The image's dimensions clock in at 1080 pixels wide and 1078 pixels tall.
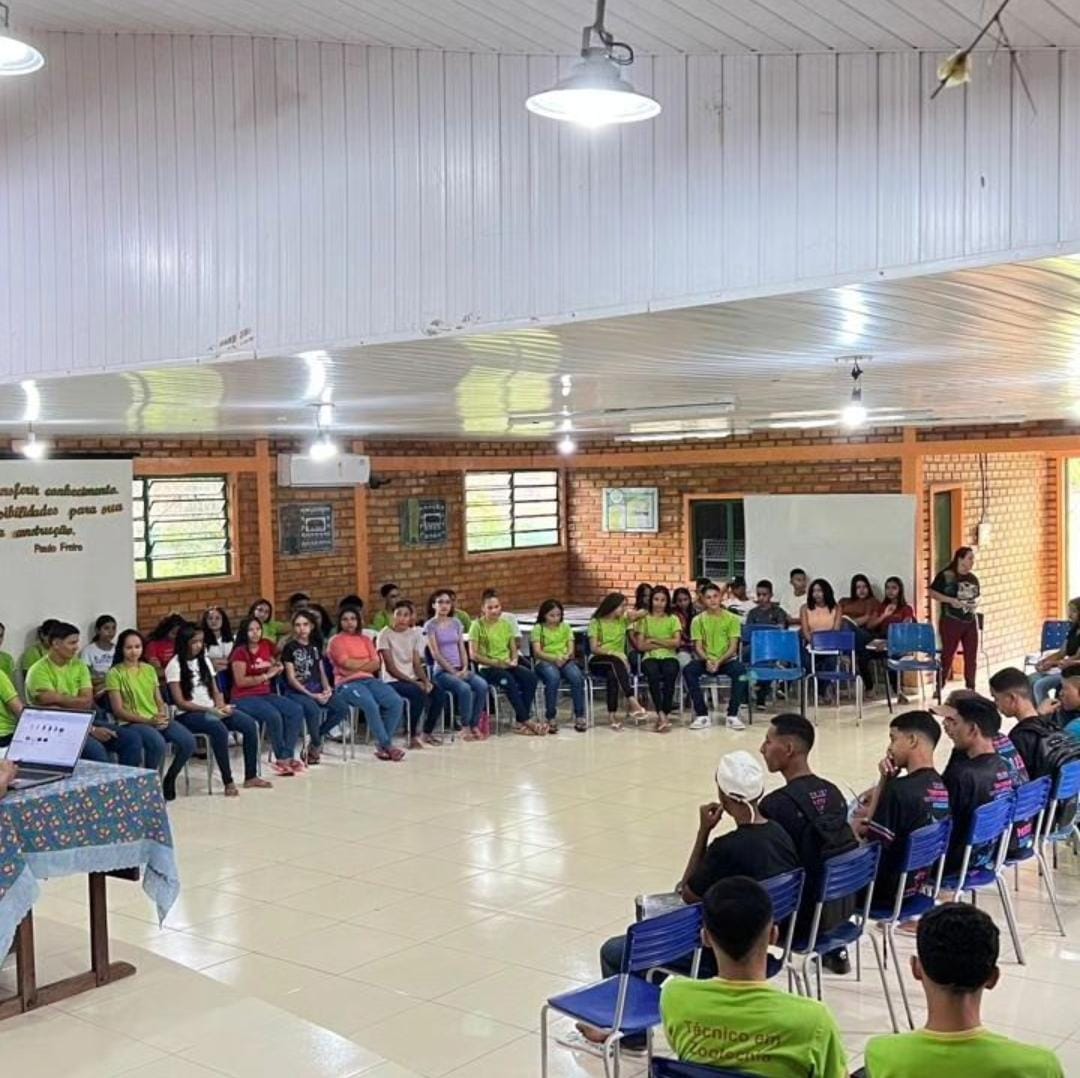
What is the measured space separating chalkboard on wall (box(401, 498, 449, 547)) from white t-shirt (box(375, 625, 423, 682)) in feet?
12.9

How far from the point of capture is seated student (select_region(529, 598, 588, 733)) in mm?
10859

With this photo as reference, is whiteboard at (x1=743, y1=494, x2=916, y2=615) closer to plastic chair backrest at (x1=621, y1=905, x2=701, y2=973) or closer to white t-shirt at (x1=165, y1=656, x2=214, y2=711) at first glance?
white t-shirt at (x1=165, y1=656, x2=214, y2=711)

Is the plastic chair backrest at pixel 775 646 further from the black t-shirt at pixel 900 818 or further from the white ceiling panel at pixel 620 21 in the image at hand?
the white ceiling panel at pixel 620 21

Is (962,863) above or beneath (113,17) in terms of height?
beneath

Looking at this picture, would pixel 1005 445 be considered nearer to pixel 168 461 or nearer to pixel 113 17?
pixel 168 461

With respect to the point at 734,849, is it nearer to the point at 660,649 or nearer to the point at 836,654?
the point at 660,649

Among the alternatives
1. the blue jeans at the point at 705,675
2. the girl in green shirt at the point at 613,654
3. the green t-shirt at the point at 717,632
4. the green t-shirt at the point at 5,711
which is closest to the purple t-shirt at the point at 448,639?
the girl in green shirt at the point at 613,654

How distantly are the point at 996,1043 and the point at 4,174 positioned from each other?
17.9ft

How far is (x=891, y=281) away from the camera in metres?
3.60

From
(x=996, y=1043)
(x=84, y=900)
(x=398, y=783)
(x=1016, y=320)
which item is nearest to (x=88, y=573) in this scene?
(x=398, y=783)

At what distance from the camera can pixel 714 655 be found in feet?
36.5

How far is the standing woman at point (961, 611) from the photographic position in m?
12.0

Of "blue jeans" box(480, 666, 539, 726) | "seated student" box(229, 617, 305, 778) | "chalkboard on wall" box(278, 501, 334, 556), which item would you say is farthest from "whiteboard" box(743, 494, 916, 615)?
"seated student" box(229, 617, 305, 778)

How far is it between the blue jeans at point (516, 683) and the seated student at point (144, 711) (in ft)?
9.51
